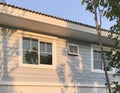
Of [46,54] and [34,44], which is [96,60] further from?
[34,44]

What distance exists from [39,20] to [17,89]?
2527 mm

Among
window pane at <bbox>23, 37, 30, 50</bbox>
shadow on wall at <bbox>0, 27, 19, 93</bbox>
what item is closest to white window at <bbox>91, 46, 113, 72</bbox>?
window pane at <bbox>23, 37, 30, 50</bbox>

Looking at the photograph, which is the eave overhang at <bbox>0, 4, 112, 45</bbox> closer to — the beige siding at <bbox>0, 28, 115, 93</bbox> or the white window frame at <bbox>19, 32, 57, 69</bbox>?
the white window frame at <bbox>19, 32, 57, 69</bbox>

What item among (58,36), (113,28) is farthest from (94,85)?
(113,28)

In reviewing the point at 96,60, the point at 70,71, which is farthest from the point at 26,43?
the point at 96,60

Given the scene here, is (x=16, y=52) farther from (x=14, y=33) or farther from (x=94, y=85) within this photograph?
(x=94, y=85)

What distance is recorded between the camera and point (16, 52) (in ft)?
40.8

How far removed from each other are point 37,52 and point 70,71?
216 cm

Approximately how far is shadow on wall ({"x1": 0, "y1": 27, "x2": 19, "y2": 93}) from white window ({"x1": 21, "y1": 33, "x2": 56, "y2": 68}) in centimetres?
Answer: 45

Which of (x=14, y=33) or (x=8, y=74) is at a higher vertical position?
(x=14, y=33)

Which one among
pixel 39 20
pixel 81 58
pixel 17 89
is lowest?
pixel 17 89

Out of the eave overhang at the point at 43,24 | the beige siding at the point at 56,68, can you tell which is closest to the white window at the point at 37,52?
the beige siding at the point at 56,68

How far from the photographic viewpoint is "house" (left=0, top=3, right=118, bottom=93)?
39.2 ft

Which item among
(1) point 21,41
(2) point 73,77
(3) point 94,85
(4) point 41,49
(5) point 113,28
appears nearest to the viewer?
(5) point 113,28
